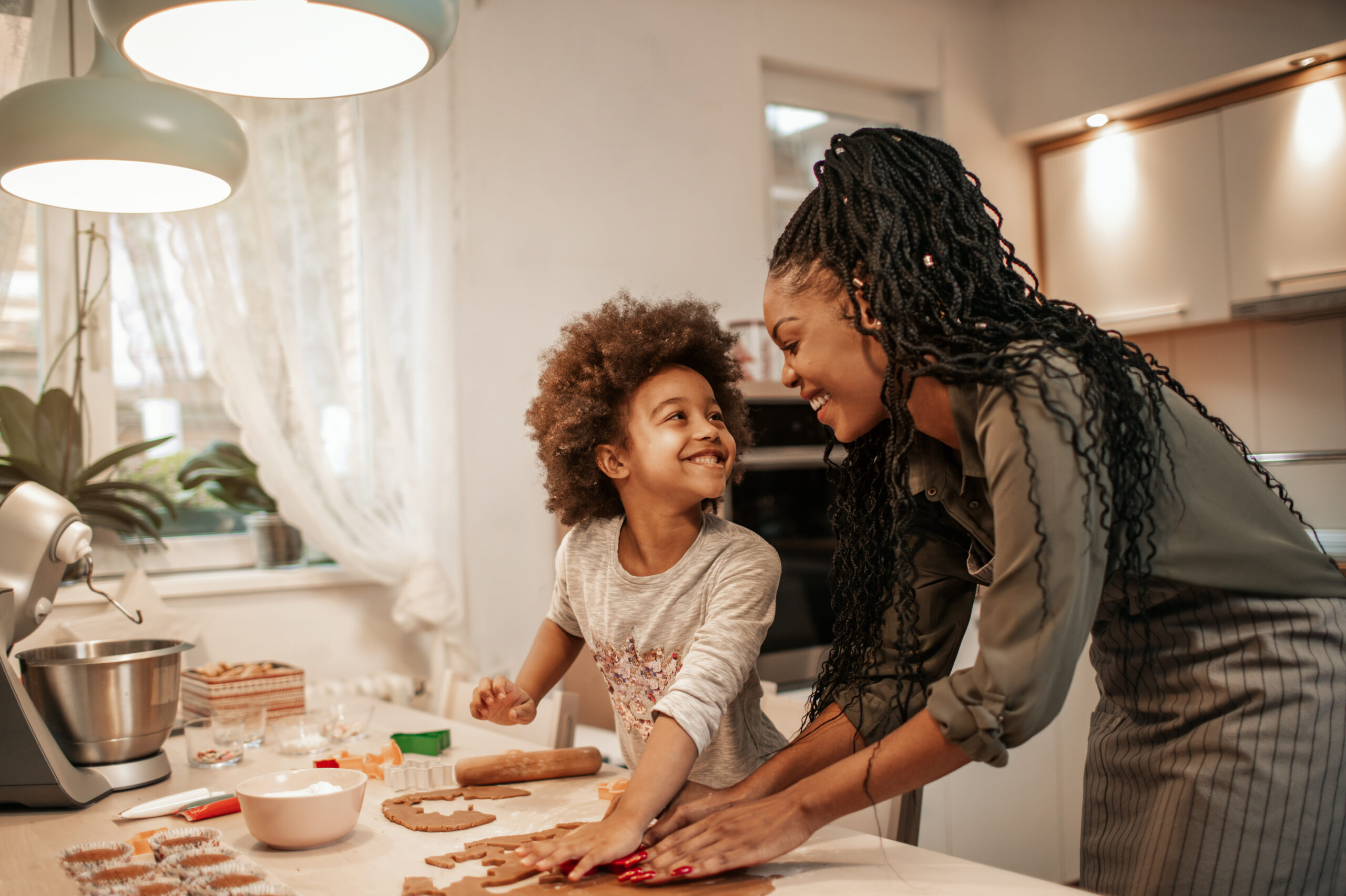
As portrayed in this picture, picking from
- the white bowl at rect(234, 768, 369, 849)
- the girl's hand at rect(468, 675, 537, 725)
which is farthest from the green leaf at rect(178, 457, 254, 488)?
the white bowl at rect(234, 768, 369, 849)

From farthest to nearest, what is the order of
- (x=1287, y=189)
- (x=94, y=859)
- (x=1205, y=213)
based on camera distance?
(x=1205, y=213) < (x=1287, y=189) < (x=94, y=859)

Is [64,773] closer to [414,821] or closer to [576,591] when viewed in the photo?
[414,821]

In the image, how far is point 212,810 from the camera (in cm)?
120

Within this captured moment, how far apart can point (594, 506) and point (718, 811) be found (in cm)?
57

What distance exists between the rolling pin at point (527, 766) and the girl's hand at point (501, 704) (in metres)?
0.05

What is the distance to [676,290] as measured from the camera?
311 centimetres

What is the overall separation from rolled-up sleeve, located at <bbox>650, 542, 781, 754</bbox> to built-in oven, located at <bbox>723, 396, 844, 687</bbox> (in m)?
1.38

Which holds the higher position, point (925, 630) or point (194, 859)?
point (925, 630)

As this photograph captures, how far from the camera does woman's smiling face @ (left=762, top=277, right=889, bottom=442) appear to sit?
40.8 inches

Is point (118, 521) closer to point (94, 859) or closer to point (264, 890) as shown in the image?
point (94, 859)

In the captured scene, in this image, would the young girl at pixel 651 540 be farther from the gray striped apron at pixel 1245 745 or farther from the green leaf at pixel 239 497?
the green leaf at pixel 239 497

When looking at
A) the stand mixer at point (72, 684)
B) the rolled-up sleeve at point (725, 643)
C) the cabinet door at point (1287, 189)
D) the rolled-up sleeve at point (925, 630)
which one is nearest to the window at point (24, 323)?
the stand mixer at point (72, 684)

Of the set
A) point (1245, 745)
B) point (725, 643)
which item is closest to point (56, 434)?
point (725, 643)

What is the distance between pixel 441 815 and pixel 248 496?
154 cm
